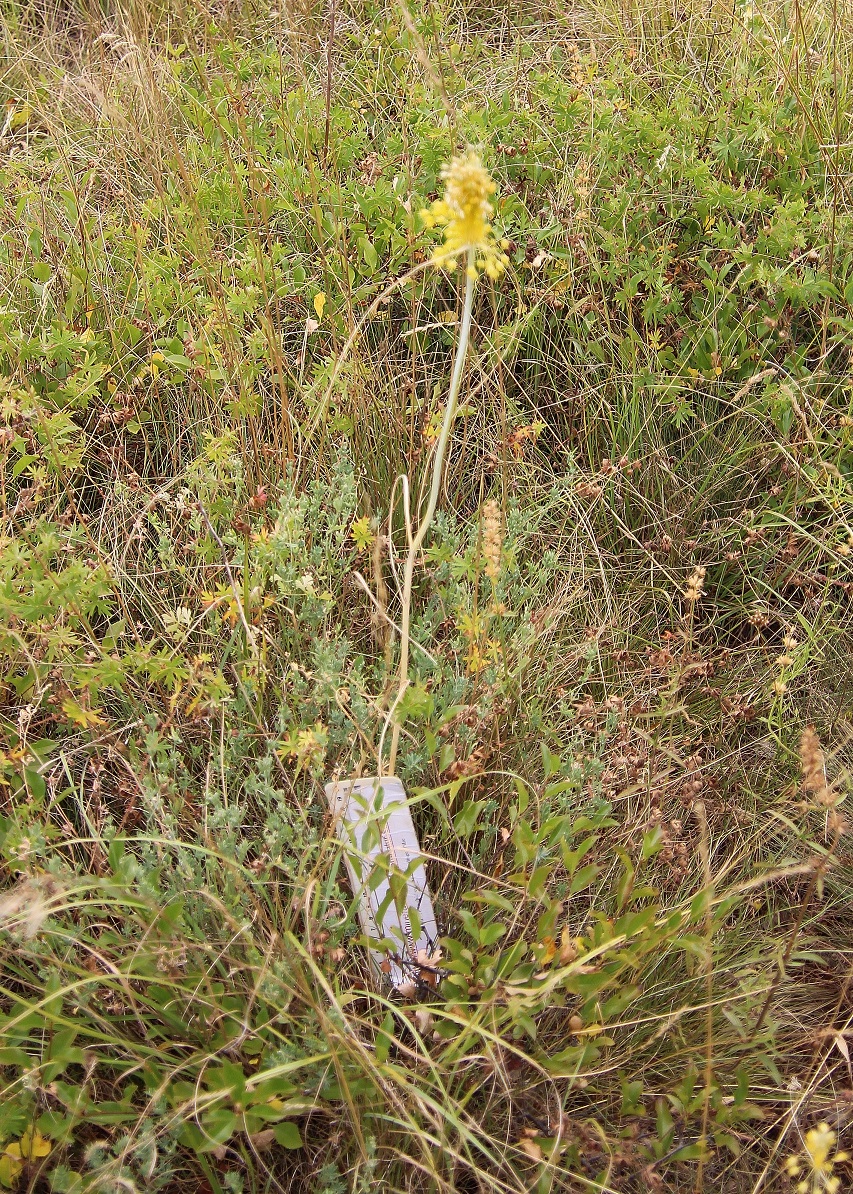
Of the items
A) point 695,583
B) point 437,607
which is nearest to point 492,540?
point 437,607

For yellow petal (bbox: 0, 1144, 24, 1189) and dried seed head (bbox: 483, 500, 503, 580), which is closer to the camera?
yellow petal (bbox: 0, 1144, 24, 1189)

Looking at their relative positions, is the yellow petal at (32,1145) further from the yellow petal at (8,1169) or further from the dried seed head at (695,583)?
the dried seed head at (695,583)

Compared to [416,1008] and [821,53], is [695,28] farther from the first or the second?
[416,1008]

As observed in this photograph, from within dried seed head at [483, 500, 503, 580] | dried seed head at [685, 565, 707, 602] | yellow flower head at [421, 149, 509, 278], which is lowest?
dried seed head at [685, 565, 707, 602]

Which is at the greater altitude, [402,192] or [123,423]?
[402,192]

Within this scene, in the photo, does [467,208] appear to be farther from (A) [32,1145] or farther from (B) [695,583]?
(A) [32,1145]

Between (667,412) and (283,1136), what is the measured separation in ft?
5.61

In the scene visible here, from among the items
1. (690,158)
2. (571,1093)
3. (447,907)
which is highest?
(690,158)

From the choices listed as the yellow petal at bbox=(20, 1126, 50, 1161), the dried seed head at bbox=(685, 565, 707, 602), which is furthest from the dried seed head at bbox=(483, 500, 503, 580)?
the yellow petal at bbox=(20, 1126, 50, 1161)

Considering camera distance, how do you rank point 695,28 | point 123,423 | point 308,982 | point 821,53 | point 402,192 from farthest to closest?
1. point 695,28
2. point 821,53
3. point 402,192
4. point 123,423
5. point 308,982

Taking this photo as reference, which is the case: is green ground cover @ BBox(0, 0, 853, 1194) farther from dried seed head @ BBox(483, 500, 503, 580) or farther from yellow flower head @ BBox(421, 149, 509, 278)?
yellow flower head @ BBox(421, 149, 509, 278)

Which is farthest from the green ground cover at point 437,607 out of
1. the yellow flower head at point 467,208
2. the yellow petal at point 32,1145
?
the yellow flower head at point 467,208

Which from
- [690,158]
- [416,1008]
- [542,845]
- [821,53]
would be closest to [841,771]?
[542,845]

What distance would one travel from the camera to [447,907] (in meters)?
1.62
